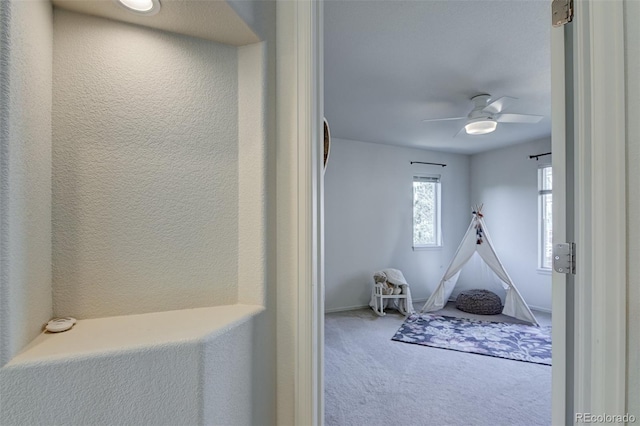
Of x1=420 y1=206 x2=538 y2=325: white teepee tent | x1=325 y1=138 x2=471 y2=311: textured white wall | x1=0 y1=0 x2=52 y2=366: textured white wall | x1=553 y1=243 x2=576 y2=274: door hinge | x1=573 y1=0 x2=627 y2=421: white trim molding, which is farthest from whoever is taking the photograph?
x1=325 y1=138 x2=471 y2=311: textured white wall

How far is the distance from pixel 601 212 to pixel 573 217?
0.37 ft

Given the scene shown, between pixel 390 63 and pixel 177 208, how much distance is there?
2117mm

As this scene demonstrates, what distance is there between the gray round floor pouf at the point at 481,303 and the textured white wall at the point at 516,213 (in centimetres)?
42

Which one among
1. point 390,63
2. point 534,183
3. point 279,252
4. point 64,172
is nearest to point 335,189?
point 390,63

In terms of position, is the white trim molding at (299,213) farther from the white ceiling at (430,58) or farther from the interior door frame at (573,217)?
the white ceiling at (430,58)

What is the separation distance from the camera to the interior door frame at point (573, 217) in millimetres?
810

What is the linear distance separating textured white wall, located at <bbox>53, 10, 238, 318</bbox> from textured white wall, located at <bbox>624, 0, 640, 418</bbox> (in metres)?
1.17

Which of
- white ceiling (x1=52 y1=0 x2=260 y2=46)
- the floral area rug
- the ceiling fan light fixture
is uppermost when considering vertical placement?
the ceiling fan light fixture

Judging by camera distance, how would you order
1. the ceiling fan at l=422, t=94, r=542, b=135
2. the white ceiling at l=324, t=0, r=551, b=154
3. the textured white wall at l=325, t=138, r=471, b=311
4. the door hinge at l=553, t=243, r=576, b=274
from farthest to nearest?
the textured white wall at l=325, t=138, r=471, b=311 → the ceiling fan at l=422, t=94, r=542, b=135 → the white ceiling at l=324, t=0, r=551, b=154 → the door hinge at l=553, t=243, r=576, b=274

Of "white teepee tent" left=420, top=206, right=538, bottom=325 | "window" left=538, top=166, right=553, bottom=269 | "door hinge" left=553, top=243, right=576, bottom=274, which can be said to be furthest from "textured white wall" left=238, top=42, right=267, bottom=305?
"window" left=538, top=166, right=553, bottom=269

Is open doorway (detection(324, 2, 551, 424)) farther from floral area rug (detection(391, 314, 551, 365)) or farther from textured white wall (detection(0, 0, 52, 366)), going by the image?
textured white wall (detection(0, 0, 52, 366))

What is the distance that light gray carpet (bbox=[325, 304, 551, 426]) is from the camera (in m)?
2.08

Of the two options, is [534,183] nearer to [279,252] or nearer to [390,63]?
[390,63]

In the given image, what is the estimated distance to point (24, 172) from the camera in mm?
781
